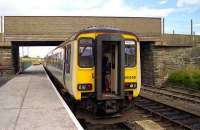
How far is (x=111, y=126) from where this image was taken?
38.7ft

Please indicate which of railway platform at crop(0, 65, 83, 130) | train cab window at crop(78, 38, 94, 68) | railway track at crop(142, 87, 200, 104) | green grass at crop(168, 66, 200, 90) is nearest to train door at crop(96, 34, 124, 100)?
train cab window at crop(78, 38, 94, 68)

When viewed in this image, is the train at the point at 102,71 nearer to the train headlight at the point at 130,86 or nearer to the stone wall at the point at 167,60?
the train headlight at the point at 130,86

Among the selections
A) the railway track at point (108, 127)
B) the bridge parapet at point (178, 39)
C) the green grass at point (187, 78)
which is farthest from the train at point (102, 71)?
the bridge parapet at point (178, 39)

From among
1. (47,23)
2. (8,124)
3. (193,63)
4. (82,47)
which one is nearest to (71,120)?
(8,124)

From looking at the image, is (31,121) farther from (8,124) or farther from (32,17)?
(32,17)

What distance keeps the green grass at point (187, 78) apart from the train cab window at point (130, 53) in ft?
38.3

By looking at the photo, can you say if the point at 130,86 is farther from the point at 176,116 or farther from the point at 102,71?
the point at 176,116

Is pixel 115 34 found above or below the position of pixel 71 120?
above

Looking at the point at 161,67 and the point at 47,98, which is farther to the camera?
the point at 161,67

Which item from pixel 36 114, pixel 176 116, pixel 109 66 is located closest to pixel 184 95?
pixel 176 116

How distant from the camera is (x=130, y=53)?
446 inches

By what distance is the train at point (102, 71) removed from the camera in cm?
1048

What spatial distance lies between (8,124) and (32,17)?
20.5m

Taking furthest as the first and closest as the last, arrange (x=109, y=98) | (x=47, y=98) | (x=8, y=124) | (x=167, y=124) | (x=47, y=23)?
(x=47, y=23) → (x=47, y=98) → (x=167, y=124) → (x=109, y=98) → (x=8, y=124)
